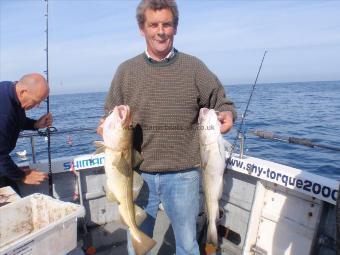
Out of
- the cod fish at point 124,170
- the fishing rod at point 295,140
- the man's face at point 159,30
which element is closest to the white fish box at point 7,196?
the cod fish at point 124,170

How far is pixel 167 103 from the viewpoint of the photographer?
3.29 m

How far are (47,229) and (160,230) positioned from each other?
2414 millimetres

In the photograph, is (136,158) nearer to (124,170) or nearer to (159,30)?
(124,170)

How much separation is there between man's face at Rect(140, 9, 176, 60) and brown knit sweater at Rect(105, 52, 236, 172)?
146 millimetres

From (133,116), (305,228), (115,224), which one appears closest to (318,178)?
(305,228)

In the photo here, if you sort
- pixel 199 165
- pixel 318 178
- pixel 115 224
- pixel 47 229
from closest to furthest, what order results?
pixel 47 229 → pixel 199 165 → pixel 318 178 → pixel 115 224

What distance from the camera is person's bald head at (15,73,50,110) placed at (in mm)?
3797

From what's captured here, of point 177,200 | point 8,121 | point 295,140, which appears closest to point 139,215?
point 177,200

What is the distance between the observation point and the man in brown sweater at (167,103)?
10.8 ft

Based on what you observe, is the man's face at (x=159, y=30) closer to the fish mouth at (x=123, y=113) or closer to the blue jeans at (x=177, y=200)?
the fish mouth at (x=123, y=113)

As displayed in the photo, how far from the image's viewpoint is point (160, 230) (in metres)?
5.34

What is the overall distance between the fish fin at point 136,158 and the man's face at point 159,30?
913mm

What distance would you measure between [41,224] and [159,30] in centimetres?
237

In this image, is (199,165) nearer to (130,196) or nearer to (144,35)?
(130,196)
